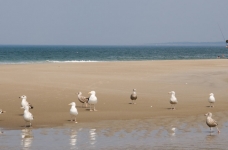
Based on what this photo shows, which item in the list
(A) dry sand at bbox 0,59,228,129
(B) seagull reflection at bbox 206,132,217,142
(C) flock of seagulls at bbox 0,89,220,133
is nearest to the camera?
(B) seagull reflection at bbox 206,132,217,142

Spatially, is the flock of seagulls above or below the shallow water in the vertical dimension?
above

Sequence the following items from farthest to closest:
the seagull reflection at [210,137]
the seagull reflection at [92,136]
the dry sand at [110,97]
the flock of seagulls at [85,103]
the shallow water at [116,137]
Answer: the dry sand at [110,97] < the flock of seagulls at [85,103] < the seagull reflection at [210,137] < the seagull reflection at [92,136] < the shallow water at [116,137]

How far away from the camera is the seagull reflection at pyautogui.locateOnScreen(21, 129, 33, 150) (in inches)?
427

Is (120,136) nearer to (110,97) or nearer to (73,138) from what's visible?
(73,138)

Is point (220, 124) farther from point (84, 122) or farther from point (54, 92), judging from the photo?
point (54, 92)

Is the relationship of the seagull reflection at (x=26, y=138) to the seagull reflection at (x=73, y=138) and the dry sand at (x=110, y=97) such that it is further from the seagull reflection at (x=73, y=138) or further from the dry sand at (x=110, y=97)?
the seagull reflection at (x=73, y=138)

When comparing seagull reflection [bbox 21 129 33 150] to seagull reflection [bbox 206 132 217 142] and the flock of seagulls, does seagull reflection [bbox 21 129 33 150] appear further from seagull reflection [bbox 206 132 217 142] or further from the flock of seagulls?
seagull reflection [bbox 206 132 217 142]

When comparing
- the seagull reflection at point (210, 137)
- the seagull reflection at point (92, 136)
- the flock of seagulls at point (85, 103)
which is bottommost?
the seagull reflection at point (210, 137)

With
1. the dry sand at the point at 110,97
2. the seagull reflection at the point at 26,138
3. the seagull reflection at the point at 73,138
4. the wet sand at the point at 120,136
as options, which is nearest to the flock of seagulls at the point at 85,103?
the dry sand at the point at 110,97

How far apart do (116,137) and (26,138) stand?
7.05ft

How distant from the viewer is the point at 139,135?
12.1 metres

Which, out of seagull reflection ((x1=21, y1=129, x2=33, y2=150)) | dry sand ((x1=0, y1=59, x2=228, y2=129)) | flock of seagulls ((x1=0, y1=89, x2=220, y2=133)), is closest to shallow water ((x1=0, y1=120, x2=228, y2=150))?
seagull reflection ((x1=21, y1=129, x2=33, y2=150))

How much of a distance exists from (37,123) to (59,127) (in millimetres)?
967

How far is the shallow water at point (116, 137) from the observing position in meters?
10.8
